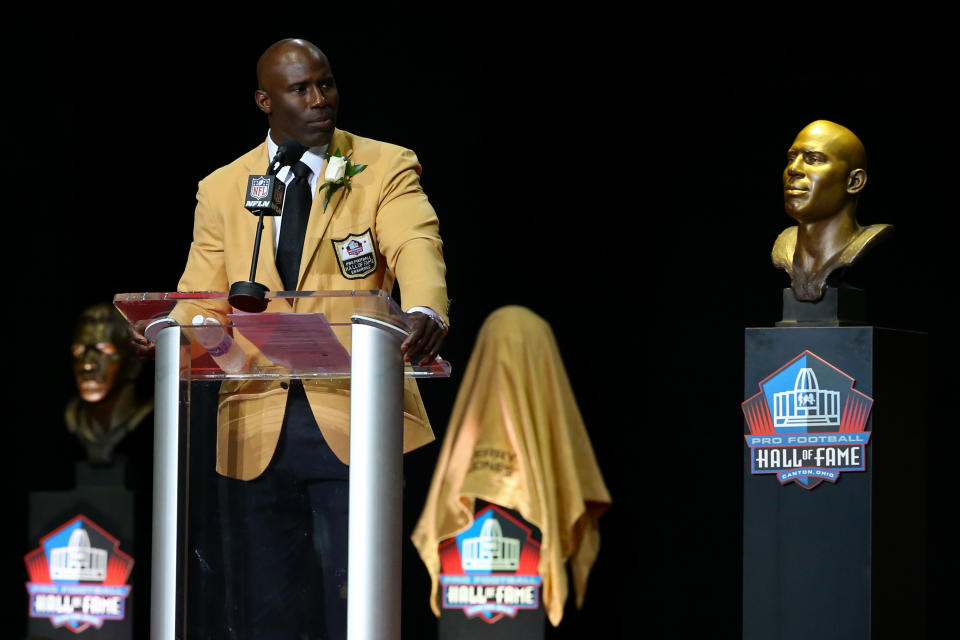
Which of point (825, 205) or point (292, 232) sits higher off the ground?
point (825, 205)

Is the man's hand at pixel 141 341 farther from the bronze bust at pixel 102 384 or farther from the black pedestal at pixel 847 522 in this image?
the bronze bust at pixel 102 384

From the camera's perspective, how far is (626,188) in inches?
185

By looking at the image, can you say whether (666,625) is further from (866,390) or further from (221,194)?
(221,194)

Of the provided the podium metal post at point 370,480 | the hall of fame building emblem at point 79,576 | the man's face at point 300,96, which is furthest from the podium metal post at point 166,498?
the hall of fame building emblem at point 79,576

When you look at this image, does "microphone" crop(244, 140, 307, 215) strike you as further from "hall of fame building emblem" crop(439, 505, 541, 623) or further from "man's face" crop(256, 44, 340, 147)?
"hall of fame building emblem" crop(439, 505, 541, 623)

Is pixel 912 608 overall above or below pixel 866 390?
below

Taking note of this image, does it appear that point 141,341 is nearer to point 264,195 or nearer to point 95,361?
point 264,195

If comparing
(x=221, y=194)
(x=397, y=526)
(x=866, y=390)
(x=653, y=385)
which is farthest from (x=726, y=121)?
(x=397, y=526)

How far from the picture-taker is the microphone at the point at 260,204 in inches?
64.2

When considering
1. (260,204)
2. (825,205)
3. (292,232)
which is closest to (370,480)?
(260,204)

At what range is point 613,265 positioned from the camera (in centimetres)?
466

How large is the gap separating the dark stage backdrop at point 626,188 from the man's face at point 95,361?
0.23 m

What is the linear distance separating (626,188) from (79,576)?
2.48m

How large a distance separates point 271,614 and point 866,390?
97.6 inches
